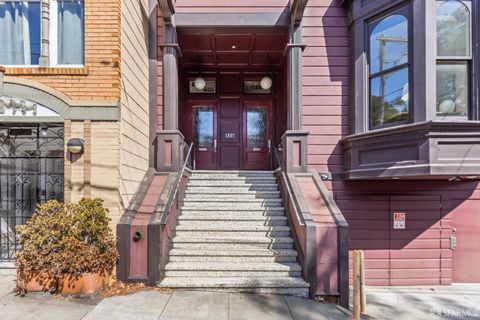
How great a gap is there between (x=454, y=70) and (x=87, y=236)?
20.0ft

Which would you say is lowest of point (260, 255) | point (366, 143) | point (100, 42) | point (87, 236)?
point (260, 255)

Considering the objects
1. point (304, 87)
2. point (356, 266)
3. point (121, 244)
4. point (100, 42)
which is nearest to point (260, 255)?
point (356, 266)

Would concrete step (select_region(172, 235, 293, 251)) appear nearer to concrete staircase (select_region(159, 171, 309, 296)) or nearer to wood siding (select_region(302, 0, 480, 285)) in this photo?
concrete staircase (select_region(159, 171, 309, 296))

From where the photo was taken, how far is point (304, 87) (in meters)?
6.71

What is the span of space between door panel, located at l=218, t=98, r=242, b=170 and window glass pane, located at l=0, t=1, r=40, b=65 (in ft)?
15.2

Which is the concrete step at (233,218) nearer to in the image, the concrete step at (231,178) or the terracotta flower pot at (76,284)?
the concrete step at (231,178)

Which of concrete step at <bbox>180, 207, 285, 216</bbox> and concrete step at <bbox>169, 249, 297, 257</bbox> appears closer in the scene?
concrete step at <bbox>169, 249, 297, 257</bbox>

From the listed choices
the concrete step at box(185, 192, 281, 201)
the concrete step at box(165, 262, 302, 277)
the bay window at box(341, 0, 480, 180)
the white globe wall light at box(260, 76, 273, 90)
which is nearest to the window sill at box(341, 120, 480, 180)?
the bay window at box(341, 0, 480, 180)

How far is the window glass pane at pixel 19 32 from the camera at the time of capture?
511 centimetres

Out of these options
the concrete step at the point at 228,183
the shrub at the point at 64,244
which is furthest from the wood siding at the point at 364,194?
the shrub at the point at 64,244

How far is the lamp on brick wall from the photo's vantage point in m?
→ 4.72

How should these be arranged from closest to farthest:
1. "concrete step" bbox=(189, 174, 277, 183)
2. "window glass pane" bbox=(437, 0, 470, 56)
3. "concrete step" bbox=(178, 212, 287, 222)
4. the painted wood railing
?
the painted wood railing → "window glass pane" bbox=(437, 0, 470, 56) → "concrete step" bbox=(178, 212, 287, 222) → "concrete step" bbox=(189, 174, 277, 183)

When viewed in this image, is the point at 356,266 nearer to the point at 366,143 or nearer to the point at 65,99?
the point at 366,143

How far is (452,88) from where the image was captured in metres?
5.18
